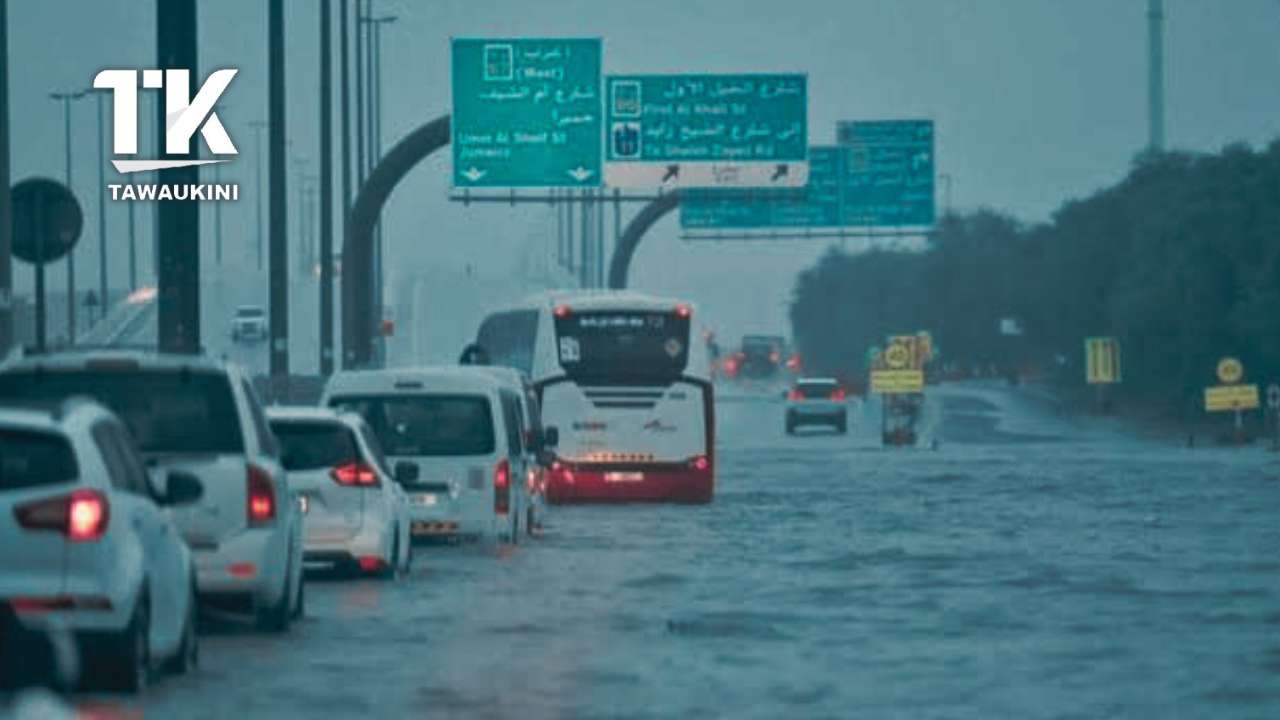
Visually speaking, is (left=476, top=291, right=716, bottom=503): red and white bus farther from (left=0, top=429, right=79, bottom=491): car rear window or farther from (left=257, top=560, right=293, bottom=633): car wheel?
(left=0, top=429, right=79, bottom=491): car rear window

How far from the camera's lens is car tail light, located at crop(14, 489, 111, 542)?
15.4 meters

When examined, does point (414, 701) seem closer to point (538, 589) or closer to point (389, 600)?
point (389, 600)

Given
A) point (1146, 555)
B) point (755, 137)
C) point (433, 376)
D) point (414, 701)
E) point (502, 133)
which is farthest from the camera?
point (755, 137)

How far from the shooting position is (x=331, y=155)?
→ 6462 cm

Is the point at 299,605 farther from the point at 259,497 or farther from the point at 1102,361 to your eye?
the point at 1102,361

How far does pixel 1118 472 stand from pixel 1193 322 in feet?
166

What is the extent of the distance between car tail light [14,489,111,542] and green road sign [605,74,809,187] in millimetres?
45376

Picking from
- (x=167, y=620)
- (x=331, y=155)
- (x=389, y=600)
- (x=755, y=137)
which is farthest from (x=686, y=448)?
(x=167, y=620)

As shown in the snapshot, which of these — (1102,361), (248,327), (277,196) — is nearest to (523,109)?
(277,196)

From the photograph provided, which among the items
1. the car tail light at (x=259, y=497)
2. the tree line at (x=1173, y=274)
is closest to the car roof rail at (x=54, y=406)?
the car tail light at (x=259, y=497)

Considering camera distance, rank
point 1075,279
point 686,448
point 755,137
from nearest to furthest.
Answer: point 686,448, point 755,137, point 1075,279

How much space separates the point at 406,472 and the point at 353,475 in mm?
3413

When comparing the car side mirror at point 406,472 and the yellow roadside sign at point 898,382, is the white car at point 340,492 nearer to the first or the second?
the car side mirror at point 406,472

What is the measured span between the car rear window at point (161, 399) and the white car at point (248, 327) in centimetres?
10063
